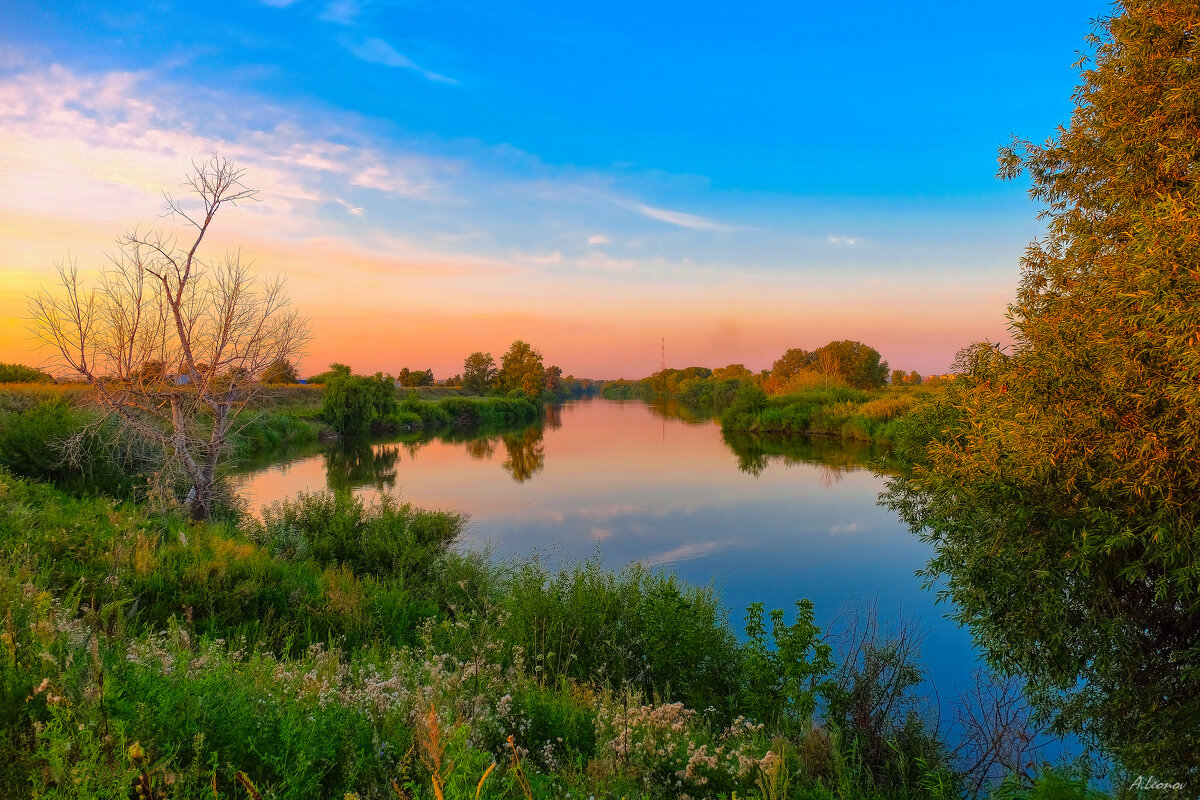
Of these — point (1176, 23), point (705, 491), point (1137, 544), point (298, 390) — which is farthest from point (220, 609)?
point (298, 390)

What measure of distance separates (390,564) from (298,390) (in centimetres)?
4644

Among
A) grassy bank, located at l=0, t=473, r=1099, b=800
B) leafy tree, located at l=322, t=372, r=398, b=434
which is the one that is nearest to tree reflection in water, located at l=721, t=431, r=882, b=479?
grassy bank, located at l=0, t=473, r=1099, b=800

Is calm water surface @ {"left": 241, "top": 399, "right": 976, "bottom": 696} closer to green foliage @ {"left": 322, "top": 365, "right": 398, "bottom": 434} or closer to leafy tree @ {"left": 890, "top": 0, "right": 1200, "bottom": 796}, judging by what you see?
leafy tree @ {"left": 890, "top": 0, "right": 1200, "bottom": 796}

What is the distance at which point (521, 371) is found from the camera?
86.8m

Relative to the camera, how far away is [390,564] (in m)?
10.5

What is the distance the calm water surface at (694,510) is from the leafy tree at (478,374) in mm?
52878

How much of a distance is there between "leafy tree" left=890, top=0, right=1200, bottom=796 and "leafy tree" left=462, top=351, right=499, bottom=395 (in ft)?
276

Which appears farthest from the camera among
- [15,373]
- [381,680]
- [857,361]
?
[857,361]

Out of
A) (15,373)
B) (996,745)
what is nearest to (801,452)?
(996,745)

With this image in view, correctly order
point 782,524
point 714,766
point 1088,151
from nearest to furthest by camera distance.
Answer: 1. point 714,766
2. point 1088,151
3. point 782,524

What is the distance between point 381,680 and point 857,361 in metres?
84.0

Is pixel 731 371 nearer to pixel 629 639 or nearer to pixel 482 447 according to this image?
pixel 482 447

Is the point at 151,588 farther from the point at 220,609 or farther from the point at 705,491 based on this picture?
the point at 705,491

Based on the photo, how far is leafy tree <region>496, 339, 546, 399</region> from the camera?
8312 centimetres
